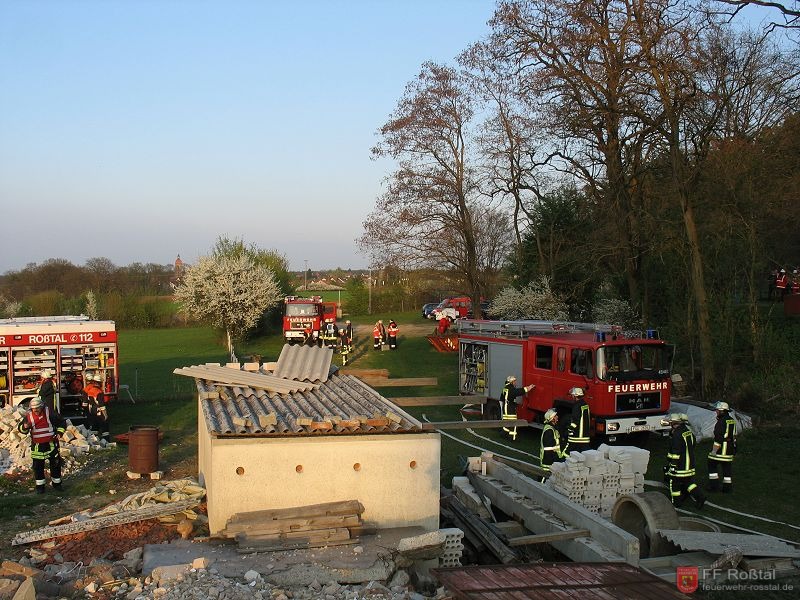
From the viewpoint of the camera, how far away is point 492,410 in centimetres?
1777

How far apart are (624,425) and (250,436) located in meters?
7.82

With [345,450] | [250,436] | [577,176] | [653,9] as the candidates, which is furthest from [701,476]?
[577,176]

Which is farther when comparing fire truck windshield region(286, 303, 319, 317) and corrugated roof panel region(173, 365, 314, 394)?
fire truck windshield region(286, 303, 319, 317)

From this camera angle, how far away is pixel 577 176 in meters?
25.9

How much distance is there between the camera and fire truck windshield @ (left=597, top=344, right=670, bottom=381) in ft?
45.2

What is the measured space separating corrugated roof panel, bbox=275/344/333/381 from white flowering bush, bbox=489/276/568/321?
16381 millimetres

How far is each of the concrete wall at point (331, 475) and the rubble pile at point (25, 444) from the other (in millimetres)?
6796

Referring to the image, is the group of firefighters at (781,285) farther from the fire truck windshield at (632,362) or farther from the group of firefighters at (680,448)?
the group of firefighters at (680,448)

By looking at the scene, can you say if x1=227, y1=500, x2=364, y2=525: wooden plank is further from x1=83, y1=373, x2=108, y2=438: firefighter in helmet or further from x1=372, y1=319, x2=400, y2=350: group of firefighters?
x1=372, y1=319, x2=400, y2=350: group of firefighters

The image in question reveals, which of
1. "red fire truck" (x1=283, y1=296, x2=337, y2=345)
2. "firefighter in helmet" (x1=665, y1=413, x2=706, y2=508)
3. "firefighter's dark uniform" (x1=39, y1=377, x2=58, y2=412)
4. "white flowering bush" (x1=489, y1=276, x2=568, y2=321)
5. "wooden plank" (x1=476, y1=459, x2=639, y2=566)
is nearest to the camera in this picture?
"wooden plank" (x1=476, y1=459, x2=639, y2=566)

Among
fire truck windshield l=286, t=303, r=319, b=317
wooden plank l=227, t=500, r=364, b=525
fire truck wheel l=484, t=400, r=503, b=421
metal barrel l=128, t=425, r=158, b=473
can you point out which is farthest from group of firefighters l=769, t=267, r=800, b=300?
wooden plank l=227, t=500, r=364, b=525

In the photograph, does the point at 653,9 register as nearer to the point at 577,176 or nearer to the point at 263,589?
the point at 577,176

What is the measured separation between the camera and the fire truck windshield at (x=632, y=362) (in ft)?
45.2

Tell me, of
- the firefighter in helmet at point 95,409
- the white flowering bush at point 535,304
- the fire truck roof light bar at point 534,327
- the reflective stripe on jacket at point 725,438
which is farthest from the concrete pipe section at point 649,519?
the white flowering bush at point 535,304
